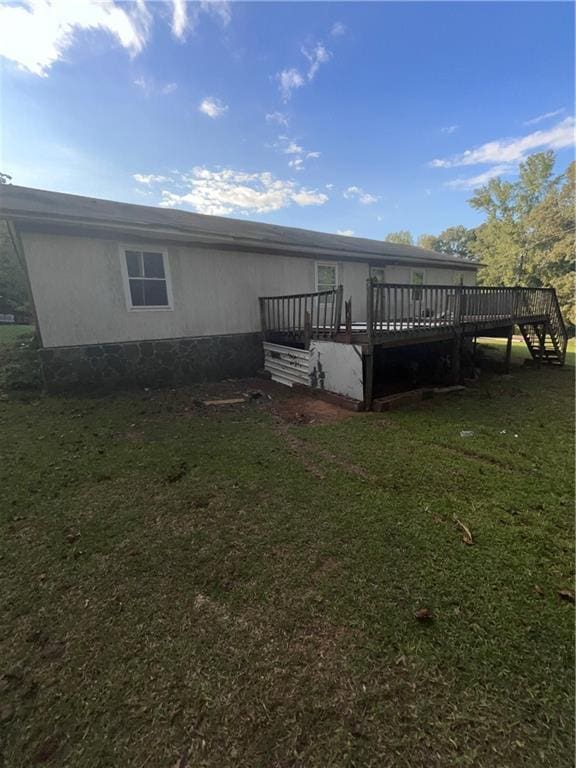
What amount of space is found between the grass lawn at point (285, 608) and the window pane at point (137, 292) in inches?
169

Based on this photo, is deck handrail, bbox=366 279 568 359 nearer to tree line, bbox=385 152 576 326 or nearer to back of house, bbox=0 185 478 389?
back of house, bbox=0 185 478 389

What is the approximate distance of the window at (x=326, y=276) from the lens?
10.6m

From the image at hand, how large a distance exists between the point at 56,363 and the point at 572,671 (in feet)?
27.1

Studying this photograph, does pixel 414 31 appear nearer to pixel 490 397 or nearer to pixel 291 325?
pixel 291 325

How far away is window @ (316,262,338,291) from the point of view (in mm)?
10562

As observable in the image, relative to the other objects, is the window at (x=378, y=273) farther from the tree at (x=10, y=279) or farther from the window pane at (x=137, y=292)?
the tree at (x=10, y=279)

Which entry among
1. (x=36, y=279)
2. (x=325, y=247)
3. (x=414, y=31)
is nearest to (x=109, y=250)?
(x=36, y=279)

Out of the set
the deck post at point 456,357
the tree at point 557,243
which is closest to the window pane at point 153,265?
the deck post at point 456,357

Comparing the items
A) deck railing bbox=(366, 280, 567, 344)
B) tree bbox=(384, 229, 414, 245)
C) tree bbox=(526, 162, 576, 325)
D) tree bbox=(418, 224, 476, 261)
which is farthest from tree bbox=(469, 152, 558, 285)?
tree bbox=(384, 229, 414, 245)

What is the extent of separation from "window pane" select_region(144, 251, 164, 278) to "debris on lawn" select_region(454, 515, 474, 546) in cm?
766

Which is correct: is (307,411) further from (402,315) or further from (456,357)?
(456,357)

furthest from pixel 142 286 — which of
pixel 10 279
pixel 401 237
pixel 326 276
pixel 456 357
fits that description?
pixel 401 237

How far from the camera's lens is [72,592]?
224cm

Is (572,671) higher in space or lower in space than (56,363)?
lower
